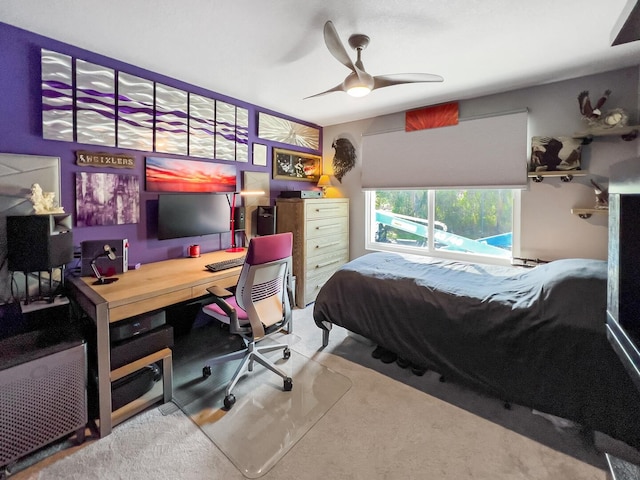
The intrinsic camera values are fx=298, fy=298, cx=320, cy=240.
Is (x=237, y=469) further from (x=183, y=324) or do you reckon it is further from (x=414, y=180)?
(x=414, y=180)

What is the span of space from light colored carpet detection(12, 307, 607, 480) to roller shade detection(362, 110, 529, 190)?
2.21 metres

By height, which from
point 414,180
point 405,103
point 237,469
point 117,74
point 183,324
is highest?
point 405,103

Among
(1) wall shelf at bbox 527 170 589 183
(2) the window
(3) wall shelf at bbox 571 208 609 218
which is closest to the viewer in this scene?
(3) wall shelf at bbox 571 208 609 218

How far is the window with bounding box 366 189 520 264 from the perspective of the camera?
3252 millimetres

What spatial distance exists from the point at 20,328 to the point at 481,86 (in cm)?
432

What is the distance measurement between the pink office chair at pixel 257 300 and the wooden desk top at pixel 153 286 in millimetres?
143

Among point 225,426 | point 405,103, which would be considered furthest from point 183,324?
point 405,103

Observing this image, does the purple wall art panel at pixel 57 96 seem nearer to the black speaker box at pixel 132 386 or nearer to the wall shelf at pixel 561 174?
the black speaker box at pixel 132 386

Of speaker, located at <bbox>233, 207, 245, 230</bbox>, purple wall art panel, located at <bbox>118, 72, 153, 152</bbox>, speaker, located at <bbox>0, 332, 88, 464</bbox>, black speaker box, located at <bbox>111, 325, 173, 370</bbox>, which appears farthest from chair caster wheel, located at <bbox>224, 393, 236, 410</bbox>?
purple wall art panel, located at <bbox>118, 72, 153, 152</bbox>

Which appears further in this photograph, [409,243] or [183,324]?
[409,243]

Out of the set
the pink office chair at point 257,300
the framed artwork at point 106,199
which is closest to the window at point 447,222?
the pink office chair at point 257,300

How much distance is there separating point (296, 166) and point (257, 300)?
2418 mm

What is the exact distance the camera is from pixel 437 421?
1.84 meters

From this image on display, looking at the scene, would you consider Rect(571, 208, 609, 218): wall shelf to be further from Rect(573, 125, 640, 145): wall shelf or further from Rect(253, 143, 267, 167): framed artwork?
Rect(253, 143, 267, 167): framed artwork
